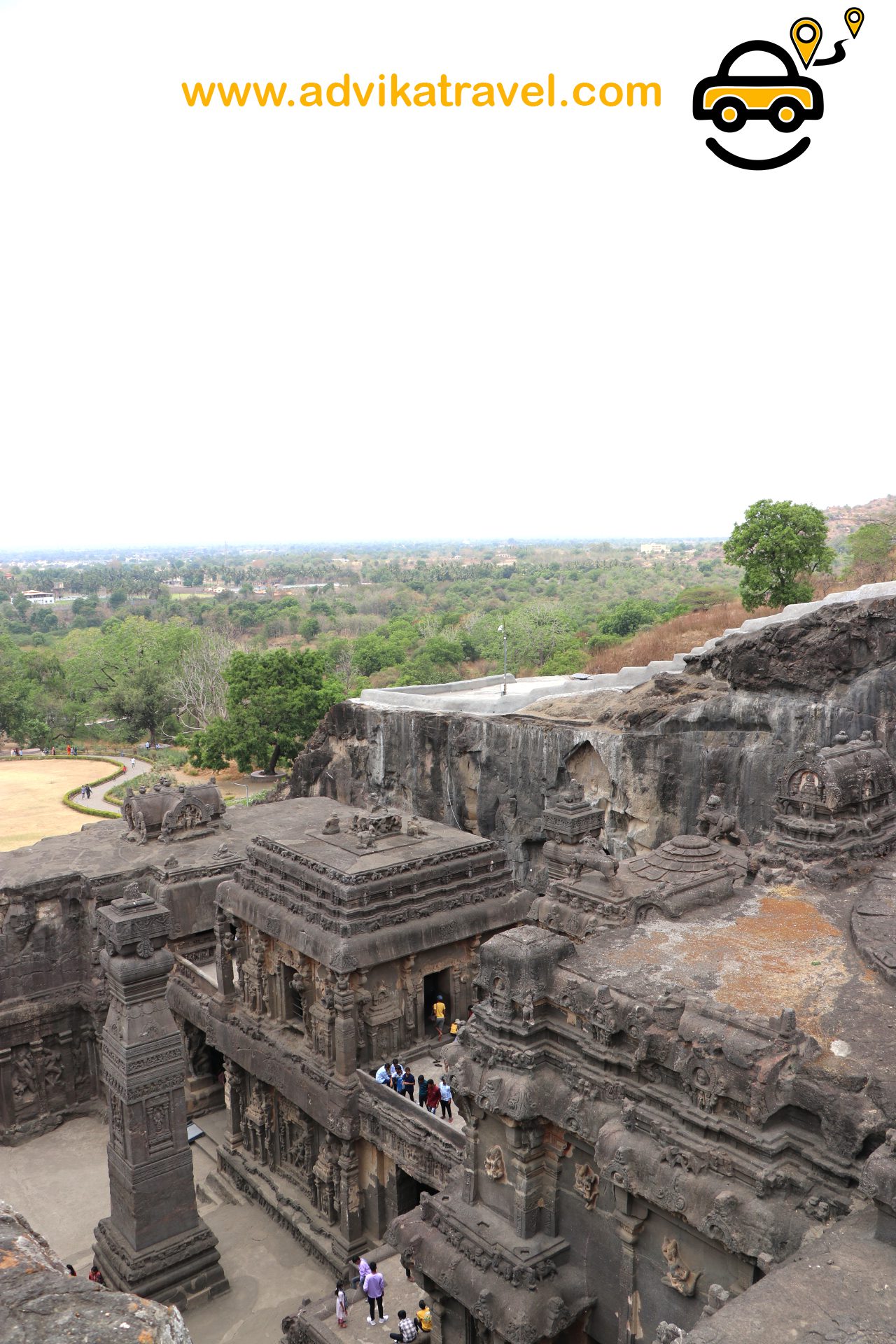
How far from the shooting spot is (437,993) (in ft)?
60.4

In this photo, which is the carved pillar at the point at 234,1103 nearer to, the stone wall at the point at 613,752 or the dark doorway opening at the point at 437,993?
the dark doorway opening at the point at 437,993

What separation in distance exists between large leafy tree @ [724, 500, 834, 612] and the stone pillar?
31.5m

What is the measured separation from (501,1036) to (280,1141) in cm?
1002

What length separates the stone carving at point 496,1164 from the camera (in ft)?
36.8

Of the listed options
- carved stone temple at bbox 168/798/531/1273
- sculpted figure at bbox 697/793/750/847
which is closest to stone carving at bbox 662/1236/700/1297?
carved stone temple at bbox 168/798/531/1273

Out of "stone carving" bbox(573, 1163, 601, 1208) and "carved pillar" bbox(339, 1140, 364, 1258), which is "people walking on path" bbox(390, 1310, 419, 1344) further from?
"stone carving" bbox(573, 1163, 601, 1208)

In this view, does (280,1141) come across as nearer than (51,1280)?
No

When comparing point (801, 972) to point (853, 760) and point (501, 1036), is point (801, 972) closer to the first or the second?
point (501, 1036)

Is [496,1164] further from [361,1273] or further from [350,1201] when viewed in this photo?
[350,1201]

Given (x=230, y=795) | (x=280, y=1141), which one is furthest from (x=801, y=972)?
(x=230, y=795)

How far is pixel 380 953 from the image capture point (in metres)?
16.4

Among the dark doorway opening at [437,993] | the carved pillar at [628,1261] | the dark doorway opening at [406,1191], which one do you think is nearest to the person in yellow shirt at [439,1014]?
the dark doorway opening at [437,993]

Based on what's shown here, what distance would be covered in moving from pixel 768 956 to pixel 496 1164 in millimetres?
4298

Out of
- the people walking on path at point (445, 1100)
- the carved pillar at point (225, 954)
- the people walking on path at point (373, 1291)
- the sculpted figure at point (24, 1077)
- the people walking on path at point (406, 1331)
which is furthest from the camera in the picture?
the sculpted figure at point (24, 1077)
